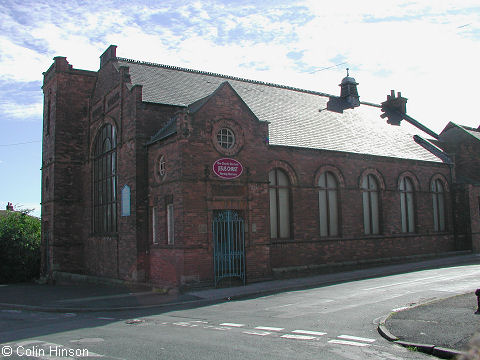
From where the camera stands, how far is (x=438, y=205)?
26984mm

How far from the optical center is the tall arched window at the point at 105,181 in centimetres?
2164

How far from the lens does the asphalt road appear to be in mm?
7551

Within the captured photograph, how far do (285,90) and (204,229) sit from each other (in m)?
14.0

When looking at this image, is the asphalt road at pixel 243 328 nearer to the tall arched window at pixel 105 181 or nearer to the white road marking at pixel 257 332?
the white road marking at pixel 257 332

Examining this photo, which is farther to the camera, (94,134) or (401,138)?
(401,138)

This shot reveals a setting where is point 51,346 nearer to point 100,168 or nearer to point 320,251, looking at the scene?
point 320,251

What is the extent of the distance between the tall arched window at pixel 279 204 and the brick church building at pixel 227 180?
2.2 inches

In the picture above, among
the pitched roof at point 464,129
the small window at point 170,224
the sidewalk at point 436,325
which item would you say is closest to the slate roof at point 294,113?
the pitched roof at point 464,129

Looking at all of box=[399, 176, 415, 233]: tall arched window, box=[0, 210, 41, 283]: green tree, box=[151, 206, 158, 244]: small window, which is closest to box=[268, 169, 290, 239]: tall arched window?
box=[151, 206, 158, 244]: small window

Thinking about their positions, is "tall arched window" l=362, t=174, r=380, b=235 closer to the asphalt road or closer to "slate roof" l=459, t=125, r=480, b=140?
the asphalt road

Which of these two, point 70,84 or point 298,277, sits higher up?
point 70,84

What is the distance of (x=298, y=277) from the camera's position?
18594mm

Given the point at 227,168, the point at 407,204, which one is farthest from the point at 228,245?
the point at 407,204

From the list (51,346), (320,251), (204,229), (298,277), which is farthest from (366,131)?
(51,346)
